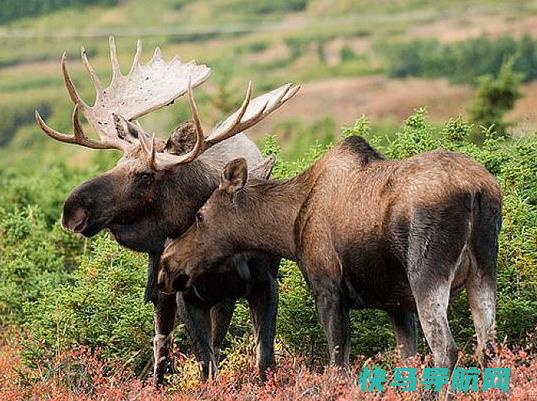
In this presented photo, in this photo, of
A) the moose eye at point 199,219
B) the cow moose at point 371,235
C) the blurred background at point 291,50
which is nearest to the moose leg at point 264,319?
the cow moose at point 371,235

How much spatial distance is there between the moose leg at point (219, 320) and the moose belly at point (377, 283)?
168 cm

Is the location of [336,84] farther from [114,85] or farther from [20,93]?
[114,85]

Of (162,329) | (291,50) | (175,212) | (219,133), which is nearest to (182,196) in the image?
(175,212)

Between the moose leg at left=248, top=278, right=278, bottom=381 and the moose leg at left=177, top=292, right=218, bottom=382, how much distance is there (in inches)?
14.6

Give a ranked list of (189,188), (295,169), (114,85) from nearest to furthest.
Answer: (189,188) → (114,85) → (295,169)

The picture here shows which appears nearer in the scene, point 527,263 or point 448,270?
point 448,270

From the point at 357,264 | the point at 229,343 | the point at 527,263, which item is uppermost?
the point at 357,264

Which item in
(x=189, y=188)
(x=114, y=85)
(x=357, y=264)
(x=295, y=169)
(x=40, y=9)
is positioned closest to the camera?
(x=357, y=264)

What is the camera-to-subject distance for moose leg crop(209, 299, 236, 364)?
10.3 meters

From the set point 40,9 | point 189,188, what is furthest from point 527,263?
point 40,9

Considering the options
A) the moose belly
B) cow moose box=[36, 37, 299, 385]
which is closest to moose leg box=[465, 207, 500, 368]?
the moose belly

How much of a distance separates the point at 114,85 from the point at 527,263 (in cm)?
365

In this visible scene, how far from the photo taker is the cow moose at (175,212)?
948 centimetres

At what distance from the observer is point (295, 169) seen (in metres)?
12.5
